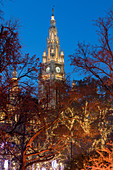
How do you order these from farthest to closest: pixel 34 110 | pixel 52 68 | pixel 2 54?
1. pixel 52 68
2. pixel 34 110
3. pixel 2 54

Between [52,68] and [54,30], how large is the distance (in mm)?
14244

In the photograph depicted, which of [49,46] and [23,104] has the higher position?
[49,46]

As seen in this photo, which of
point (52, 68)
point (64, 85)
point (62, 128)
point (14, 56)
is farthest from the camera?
point (52, 68)

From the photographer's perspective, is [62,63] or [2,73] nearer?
[2,73]

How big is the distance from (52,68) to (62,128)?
209 ft

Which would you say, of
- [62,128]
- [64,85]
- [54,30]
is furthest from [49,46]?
[64,85]

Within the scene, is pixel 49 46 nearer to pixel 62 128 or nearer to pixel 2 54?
pixel 62 128

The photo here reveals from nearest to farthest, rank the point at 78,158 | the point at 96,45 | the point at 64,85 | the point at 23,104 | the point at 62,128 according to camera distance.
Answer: the point at 96,45, the point at 23,104, the point at 78,158, the point at 64,85, the point at 62,128

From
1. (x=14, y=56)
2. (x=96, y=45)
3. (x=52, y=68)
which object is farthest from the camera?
(x=52, y=68)

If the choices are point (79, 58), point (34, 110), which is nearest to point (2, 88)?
point (79, 58)

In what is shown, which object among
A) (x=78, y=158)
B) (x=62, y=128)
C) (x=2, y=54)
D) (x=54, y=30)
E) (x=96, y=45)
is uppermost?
(x=54, y=30)

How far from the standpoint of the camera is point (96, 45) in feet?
33.9

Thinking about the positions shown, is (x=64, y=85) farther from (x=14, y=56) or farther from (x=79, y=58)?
(x=14, y=56)

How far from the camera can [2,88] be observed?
29.7ft
